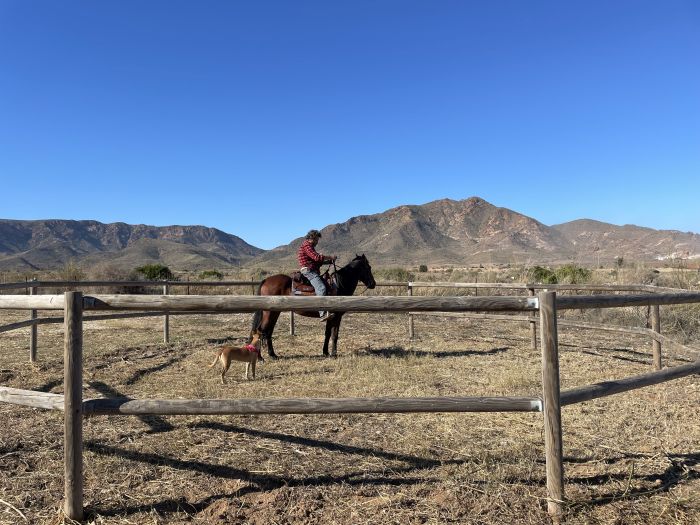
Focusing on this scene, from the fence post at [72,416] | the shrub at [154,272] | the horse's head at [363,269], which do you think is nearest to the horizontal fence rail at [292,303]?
the fence post at [72,416]

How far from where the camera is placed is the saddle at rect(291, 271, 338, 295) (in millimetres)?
8590

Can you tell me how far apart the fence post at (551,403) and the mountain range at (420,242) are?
104m

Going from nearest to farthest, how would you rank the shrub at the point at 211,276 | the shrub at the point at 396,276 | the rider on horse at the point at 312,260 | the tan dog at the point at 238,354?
1. the tan dog at the point at 238,354
2. the rider on horse at the point at 312,260
3. the shrub at the point at 396,276
4. the shrub at the point at 211,276

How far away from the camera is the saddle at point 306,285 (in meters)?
8.59

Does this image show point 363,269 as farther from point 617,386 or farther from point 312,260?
point 617,386

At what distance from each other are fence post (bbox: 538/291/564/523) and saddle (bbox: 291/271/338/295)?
5.82m

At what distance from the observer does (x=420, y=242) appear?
13875 cm

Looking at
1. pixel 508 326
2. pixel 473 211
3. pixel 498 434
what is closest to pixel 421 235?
pixel 473 211

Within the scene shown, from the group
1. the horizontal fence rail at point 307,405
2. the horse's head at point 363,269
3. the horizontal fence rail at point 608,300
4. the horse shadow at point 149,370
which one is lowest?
the horse shadow at point 149,370

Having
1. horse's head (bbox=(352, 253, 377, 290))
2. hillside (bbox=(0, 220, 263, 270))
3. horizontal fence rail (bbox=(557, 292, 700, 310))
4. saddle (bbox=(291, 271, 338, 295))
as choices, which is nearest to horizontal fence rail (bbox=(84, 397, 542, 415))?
horizontal fence rail (bbox=(557, 292, 700, 310))

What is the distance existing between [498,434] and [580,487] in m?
1.14

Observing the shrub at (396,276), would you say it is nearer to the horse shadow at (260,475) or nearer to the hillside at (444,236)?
the horse shadow at (260,475)

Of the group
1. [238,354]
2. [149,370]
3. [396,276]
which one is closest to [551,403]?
[238,354]

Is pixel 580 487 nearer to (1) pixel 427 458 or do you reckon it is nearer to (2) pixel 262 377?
(1) pixel 427 458
